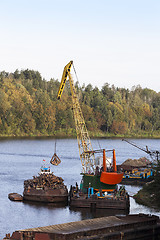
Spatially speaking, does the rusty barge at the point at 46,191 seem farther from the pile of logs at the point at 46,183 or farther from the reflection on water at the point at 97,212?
the reflection on water at the point at 97,212

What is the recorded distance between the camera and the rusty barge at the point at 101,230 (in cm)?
3291

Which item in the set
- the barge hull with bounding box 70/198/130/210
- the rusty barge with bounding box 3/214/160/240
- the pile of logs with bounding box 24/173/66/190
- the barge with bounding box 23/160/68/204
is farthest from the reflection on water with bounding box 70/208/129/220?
the rusty barge with bounding box 3/214/160/240

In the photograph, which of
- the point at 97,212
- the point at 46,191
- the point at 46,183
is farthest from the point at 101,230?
the point at 46,183

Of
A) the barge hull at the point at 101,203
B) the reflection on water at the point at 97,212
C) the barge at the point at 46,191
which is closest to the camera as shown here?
the reflection on water at the point at 97,212

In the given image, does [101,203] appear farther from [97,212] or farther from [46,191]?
[46,191]

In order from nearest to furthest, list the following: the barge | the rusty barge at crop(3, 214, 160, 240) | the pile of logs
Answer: the rusty barge at crop(3, 214, 160, 240)
the barge
the pile of logs

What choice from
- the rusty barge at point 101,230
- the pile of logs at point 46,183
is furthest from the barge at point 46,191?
the rusty barge at point 101,230

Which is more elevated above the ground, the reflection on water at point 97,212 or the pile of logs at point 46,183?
the pile of logs at point 46,183

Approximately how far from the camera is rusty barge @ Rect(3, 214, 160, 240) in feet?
108

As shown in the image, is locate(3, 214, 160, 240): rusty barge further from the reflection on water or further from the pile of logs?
the pile of logs

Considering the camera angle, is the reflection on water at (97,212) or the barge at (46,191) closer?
the reflection on water at (97,212)

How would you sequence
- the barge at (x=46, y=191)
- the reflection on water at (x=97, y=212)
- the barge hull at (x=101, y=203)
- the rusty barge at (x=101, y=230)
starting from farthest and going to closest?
the barge at (x=46, y=191)
the barge hull at (x=101, y=203)
the reflection on water at (x=97, y=212)
the rusty barge at (x=101, y=230)

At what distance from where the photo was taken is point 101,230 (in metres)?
35.4

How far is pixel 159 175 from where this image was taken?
168ft
